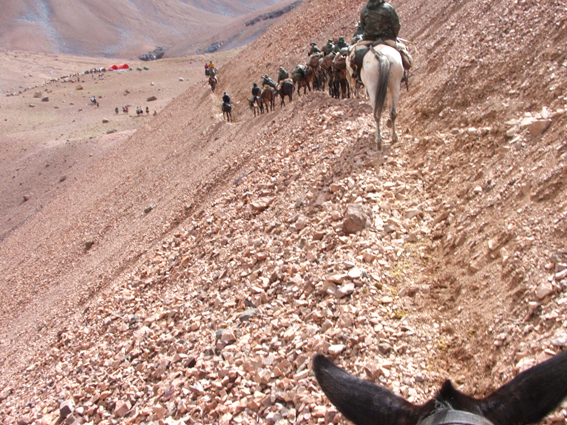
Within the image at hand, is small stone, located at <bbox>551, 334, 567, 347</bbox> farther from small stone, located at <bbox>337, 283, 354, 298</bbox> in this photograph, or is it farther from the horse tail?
the horse tail

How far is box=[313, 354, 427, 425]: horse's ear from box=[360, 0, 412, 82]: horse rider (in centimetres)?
723

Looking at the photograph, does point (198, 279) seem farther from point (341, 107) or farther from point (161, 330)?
point (341, 107)

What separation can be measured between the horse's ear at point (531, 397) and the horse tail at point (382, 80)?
6057 millimetres

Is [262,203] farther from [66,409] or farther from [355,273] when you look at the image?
[66,409]

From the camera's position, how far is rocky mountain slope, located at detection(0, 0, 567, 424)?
4012mm

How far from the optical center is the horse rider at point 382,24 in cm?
815

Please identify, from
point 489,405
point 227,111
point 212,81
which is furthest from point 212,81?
point 489,405

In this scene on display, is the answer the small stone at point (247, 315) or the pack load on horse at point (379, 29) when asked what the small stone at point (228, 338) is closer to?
the small stone at point (247, 315)

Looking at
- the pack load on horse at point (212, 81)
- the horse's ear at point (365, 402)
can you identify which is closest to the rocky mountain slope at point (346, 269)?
the horse's ear at point (365, 402)

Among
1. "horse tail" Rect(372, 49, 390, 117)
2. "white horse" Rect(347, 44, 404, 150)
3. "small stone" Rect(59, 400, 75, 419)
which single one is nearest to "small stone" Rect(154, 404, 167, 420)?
"small stone" Rect(59, 400, 75, 419)

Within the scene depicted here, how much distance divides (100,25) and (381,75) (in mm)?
125898

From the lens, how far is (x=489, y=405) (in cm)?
209

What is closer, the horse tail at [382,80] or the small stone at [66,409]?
the small stone at [66,409]

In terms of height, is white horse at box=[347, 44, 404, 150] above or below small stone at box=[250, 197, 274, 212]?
above
